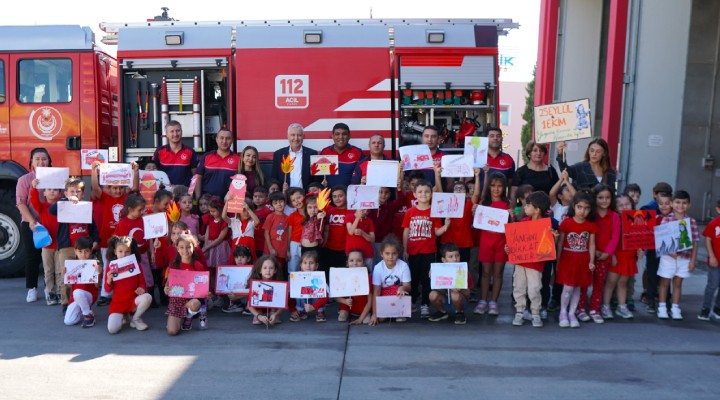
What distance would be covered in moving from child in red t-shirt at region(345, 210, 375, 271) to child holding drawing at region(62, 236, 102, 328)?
2.55m

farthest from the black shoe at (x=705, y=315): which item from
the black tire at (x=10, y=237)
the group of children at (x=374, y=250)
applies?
the black tire at (x=10, y=237)

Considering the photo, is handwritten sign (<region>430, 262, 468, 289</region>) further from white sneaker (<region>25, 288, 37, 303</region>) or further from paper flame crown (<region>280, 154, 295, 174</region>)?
white sneaker (<region>25, 288, 37, 303</region>)

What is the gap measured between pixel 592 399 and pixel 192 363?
10.1 ft

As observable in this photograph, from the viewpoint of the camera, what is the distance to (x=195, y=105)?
27.6 feet

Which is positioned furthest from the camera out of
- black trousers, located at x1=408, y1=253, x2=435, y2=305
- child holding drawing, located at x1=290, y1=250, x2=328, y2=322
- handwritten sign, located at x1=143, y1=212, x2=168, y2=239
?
black trousers, located at x1=408, y1=253, x2=435, y2=305

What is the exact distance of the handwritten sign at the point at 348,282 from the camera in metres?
6.41

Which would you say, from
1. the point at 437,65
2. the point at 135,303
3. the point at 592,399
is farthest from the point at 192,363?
the point at 437,65

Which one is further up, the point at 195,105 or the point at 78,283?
the point at 195,105

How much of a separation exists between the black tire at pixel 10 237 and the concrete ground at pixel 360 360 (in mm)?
1744

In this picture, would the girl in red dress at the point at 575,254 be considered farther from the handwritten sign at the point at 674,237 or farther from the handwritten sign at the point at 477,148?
the handwritten sign at the point at 477,148

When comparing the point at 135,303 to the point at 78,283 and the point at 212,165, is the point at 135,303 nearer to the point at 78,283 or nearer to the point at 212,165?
the point at 78,283

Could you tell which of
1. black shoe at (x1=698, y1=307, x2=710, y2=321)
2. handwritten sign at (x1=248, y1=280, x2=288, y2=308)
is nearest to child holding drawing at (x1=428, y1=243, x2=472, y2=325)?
handwritten sign at (x1=248, y1=280, x2=288, y2=308)

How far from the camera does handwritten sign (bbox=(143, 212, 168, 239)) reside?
22.0 ft

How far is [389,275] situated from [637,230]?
265cm
